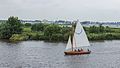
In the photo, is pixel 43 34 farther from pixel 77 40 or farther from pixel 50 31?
pixel 77 40

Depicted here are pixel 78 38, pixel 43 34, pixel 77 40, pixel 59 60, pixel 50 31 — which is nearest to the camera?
pixel 59 60

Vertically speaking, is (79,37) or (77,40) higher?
(79,37)

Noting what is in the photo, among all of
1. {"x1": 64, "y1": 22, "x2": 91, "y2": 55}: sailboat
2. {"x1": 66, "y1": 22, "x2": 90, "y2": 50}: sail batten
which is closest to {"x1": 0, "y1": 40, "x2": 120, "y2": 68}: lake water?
{"x1": 64, "y1": 22, "x2": 91, "y2": 55}: sailboat

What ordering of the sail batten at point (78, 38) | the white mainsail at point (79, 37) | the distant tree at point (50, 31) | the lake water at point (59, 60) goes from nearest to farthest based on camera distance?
the lake water at point (59, 60) < the sail batten at point (78, 38) < the white mainsail at point (79, 37) < the distant tree at point (50, 31)

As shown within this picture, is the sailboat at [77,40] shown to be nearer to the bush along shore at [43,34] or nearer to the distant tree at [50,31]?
the bush along shore at [43,34]

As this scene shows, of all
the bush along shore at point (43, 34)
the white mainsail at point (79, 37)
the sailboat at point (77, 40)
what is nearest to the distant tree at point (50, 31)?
the bush along shore at point (43, 34)

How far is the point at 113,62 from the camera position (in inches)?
3233

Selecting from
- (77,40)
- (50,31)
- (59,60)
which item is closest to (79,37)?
(77,40)

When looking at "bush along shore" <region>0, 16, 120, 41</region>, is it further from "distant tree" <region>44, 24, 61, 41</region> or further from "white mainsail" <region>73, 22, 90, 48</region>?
"white mainsail" <region>73, 22, 90, 48</region>

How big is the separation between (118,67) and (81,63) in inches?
366

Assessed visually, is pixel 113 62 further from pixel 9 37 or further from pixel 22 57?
pixel 9 37

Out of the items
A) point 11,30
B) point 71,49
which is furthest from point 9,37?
point 71,49

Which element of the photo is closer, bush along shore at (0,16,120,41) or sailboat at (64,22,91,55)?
sailboat at (64,22,91,55)

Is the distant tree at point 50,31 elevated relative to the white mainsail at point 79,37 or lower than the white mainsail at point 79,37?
lower
